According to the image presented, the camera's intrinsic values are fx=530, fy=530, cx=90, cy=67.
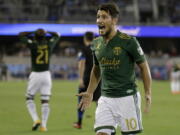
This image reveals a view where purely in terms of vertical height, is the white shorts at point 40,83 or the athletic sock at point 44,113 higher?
the white shorts at point 40,83

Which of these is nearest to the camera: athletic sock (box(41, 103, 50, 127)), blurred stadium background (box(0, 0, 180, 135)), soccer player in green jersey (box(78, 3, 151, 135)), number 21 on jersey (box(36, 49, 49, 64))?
soccer player in green jersey (box(78, 3, 151, 135))

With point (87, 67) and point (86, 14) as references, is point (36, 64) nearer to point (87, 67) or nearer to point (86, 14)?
point (87, 67)

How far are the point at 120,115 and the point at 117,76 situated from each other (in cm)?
54

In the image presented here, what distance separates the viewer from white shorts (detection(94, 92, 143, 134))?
23.6 feet

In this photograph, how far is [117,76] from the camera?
7.32 meters

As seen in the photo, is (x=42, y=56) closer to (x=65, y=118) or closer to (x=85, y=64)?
(x=85, y=64)

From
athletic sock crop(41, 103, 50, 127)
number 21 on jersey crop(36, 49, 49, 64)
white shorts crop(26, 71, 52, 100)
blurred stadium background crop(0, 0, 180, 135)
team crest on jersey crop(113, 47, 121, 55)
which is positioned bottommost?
blurred stadium background crop(0, 0, 180, 135)

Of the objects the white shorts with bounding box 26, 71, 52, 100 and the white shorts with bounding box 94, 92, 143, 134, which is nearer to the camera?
the white shorts with bounding box 94, 92, 143, 134

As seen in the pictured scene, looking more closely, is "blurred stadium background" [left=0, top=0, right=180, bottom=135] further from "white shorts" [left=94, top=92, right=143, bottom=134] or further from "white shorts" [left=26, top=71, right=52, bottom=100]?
"white shorts" [left=94, top=92, right=143, bottom=134]

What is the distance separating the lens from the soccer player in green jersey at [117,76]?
282 inches

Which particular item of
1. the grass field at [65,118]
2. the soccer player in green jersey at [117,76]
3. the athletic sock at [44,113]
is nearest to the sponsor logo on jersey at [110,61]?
the soccer player in green jersey at [117,76]

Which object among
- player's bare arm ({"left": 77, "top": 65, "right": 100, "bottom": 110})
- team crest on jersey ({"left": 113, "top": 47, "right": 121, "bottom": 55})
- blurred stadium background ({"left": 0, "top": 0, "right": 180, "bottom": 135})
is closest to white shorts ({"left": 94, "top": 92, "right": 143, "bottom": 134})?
player's bare arm ({"left": 77, "top": 65, "right": 100, "bottom": 110})

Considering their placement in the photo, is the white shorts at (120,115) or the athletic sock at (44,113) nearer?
the white shorts at (120,115)

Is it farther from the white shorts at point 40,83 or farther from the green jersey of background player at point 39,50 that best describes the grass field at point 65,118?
the green jersey of background player at point 39,50
